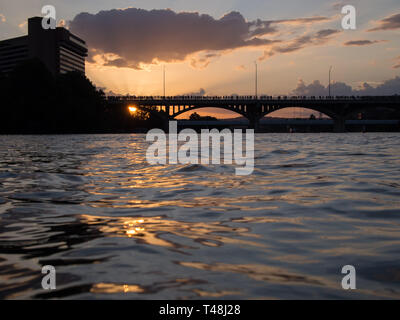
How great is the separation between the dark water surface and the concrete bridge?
3737 inches

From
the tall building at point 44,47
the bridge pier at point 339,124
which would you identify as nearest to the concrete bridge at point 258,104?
the bridge pier at point 339,124

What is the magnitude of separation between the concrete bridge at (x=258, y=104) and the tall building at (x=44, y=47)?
78322mm

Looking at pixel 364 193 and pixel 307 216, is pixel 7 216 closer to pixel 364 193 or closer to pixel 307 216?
pixel 307 216

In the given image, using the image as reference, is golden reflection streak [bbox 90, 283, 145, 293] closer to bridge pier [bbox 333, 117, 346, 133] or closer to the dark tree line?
the dark tree line

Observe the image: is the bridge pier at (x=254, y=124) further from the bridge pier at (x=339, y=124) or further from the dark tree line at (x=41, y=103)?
the dark tree line at (x=41, y=103)

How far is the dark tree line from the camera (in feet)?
253

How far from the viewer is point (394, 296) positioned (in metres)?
2.70

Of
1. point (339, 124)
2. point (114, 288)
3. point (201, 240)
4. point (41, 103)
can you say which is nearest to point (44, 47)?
point (41, 103)

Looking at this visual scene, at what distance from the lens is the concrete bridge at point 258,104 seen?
102312 mm

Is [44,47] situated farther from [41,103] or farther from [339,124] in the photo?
[339,124]

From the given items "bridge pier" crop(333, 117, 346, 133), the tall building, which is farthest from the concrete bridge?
the tall building

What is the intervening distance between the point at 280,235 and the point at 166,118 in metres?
100
